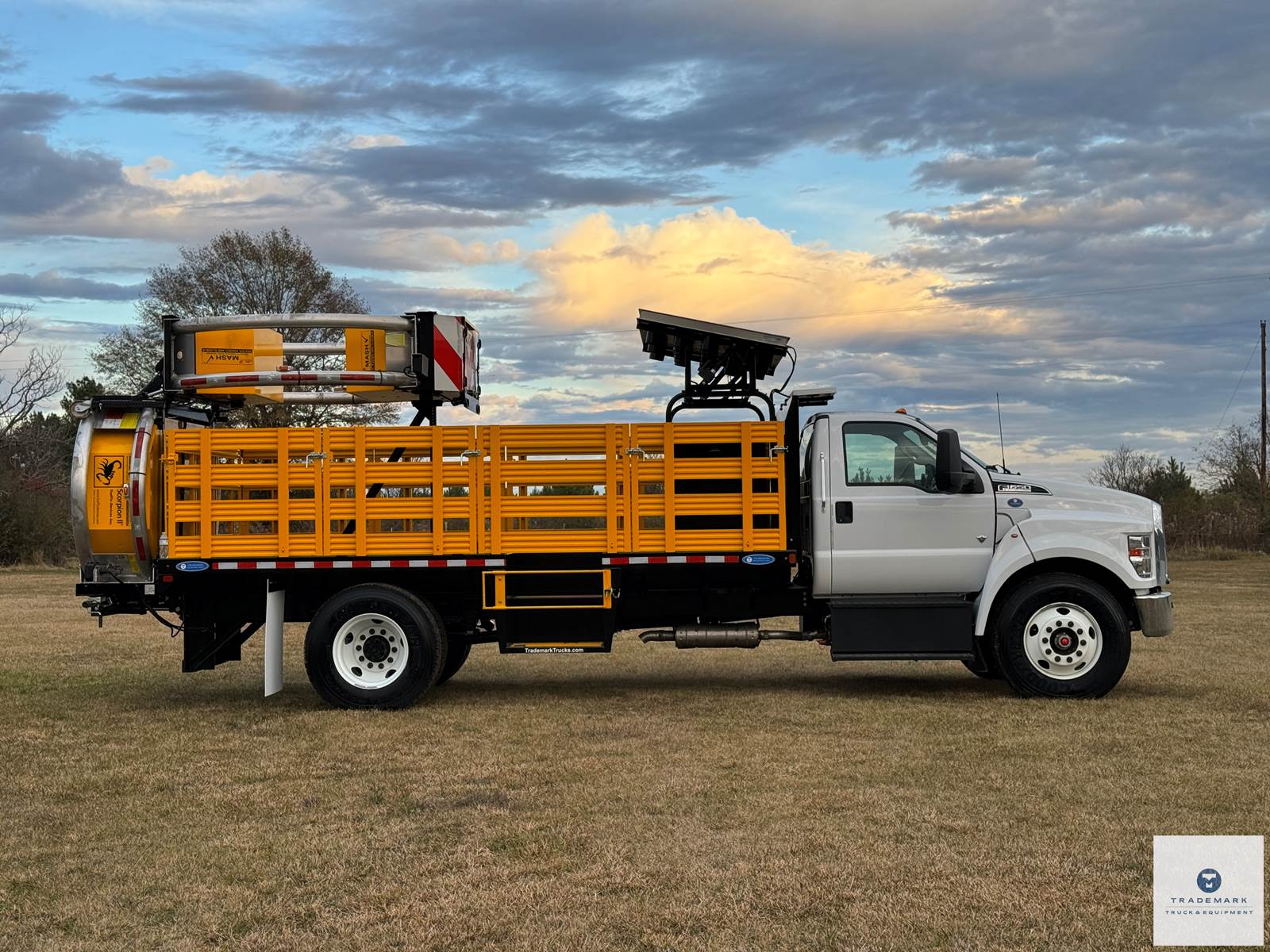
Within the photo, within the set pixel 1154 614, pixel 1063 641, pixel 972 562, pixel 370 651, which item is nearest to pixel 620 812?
pixel 370 651

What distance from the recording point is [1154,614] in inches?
436

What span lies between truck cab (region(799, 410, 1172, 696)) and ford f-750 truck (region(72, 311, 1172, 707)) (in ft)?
0.06

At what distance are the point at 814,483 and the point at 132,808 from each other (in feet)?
19.9

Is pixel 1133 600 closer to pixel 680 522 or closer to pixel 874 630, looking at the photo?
pixel 874 630

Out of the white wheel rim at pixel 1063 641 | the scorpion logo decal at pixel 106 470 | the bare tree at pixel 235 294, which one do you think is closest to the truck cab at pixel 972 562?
the white wheel rim at pixel 1063 641

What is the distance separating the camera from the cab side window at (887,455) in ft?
37.0

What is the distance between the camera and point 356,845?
652cm

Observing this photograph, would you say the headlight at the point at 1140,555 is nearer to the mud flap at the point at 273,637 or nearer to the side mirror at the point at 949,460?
the side mirror at the point at 949,460

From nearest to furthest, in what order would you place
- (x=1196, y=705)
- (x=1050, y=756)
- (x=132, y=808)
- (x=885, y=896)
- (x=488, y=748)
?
(x=885, y=896), (x=132, y=808), (x=1050, y=756), (x=488, y=748), (x=1196, y=705)

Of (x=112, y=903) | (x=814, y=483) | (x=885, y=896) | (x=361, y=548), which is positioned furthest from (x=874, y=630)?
(x=112, y=903)

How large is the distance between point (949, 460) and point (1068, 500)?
1.24m

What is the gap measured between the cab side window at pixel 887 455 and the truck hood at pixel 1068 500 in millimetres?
638

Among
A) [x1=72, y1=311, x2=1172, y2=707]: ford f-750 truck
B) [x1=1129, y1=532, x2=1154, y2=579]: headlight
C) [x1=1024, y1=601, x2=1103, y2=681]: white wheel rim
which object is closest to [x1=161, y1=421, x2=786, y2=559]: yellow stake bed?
[x1=72, y1=311, x2=1172, y2=707]: ford f-750 truck

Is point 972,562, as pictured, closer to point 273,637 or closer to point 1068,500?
point 1068,500
